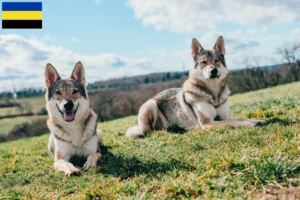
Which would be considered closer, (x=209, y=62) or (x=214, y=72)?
(x=214, y=72)

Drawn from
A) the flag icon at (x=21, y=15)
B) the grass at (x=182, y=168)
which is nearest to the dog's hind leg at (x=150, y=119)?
the grass at (x=182, y=168)

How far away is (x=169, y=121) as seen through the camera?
375 inches

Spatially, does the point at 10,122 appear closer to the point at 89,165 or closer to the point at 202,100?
the point at 202,100

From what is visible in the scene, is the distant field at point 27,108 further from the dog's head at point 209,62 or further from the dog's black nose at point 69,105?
the dog's black nose at point 69,105

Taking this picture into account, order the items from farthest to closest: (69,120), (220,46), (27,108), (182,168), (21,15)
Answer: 1. (27,108)
2. (21,15)
3. (220,46)
4. (69,120)
5. (182,168)

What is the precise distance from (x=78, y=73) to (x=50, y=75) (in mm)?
640

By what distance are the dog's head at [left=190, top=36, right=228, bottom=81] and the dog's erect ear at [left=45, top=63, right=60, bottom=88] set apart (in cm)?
368

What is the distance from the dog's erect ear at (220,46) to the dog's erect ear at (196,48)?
1.45 ft

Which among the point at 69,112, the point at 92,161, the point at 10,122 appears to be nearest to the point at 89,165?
the point at 92,161

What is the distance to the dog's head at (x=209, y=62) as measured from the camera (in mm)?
8461

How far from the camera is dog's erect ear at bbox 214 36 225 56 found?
29.7 feet

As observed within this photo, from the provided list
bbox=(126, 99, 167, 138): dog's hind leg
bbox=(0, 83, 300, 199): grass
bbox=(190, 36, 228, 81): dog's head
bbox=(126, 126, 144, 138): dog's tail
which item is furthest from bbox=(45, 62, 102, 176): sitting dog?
bbox=(190, 36, 228, 81): dog's head

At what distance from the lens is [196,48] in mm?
9164

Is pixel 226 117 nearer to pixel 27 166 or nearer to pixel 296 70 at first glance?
pixel 27 166
